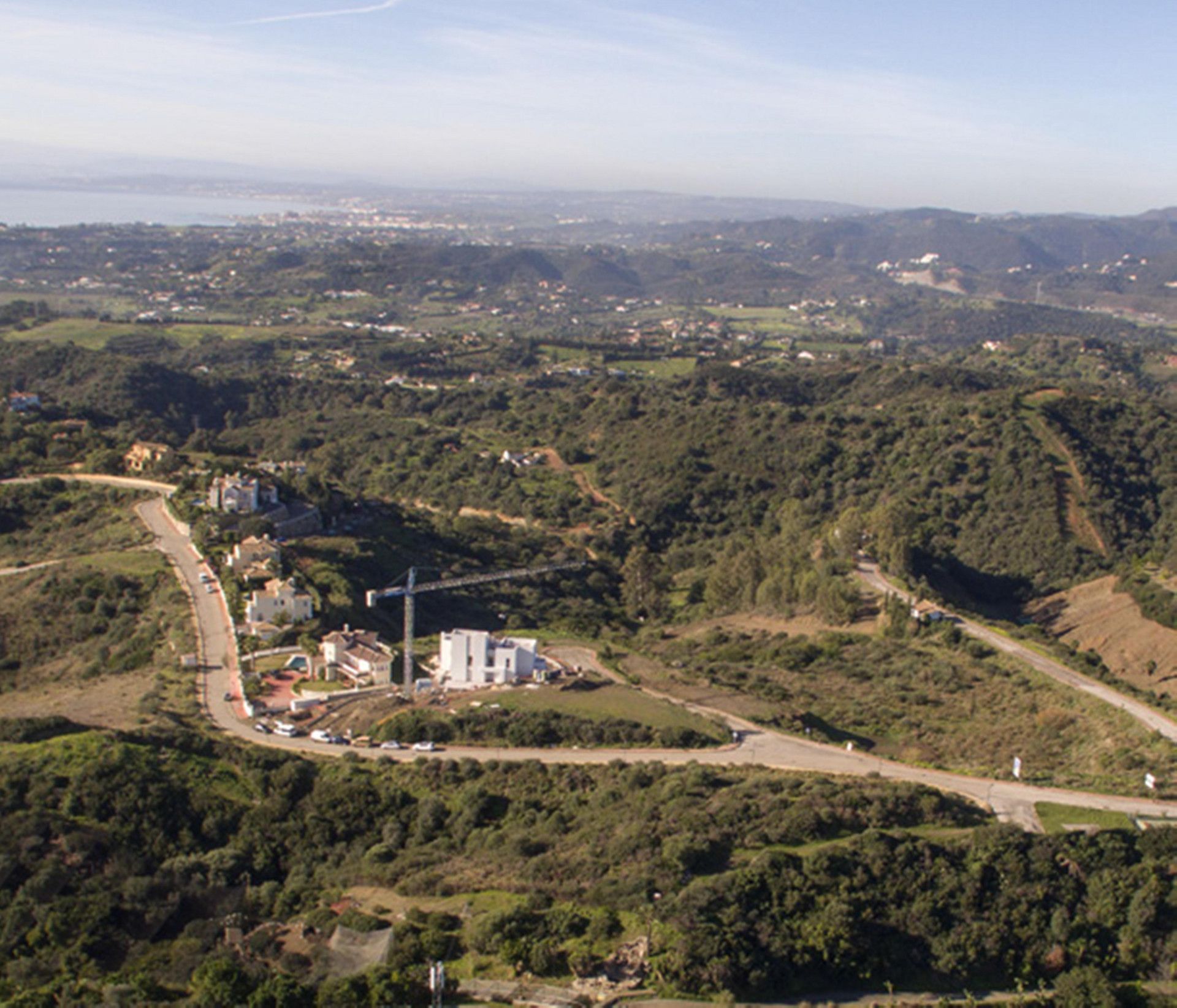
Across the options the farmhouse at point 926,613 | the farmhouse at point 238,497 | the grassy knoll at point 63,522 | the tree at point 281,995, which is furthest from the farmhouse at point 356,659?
the farmhouse at point 926,613

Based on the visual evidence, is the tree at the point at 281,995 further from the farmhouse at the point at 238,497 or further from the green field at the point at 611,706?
the farmhouse at the point at 238,497

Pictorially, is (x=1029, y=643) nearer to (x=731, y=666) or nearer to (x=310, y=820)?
(x=731, y=666)

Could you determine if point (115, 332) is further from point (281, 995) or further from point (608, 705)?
point (281, 995)

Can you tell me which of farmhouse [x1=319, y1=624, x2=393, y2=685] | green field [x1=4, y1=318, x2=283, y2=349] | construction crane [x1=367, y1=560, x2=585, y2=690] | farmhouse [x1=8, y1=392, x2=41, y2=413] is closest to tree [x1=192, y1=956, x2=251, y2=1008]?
construction crane [x1=367, y1=560, x2=585, y2=690]

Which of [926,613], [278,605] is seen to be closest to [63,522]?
[278,605]

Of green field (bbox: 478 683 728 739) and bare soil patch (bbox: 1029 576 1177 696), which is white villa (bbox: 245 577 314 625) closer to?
green field (bbox: 478 683 728 739)

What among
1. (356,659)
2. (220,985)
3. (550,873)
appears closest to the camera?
(220,985)
